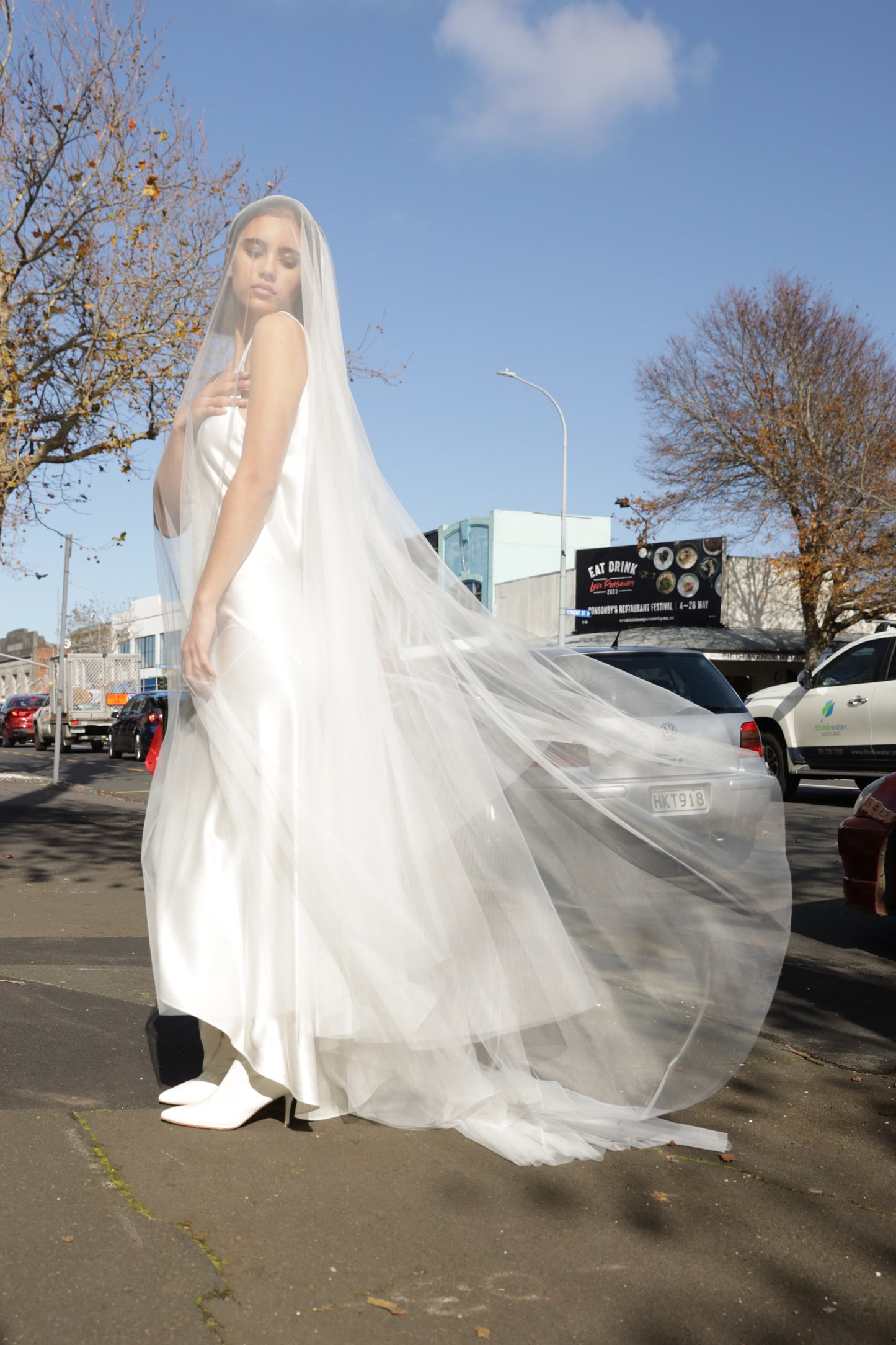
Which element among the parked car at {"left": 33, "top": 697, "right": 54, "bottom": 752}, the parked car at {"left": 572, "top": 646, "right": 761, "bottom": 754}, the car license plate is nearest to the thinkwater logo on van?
the parked car at {"left": 572, "top": 646, "right": 761, "bottom": 754}

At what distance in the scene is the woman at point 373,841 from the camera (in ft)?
9.05

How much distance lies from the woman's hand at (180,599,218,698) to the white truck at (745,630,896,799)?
9854mm

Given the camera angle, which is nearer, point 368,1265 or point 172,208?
point 368,1265

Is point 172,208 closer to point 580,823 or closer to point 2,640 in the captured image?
point 580,823

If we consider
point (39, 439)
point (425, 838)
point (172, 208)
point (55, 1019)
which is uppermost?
point (172, 208)

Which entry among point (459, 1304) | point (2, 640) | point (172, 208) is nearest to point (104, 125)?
point (172, 208)

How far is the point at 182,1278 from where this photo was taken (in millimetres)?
2119

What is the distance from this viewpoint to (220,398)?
3.05 m

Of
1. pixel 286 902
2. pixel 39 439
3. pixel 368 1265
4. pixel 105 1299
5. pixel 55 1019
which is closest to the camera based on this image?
pixel 105 1299

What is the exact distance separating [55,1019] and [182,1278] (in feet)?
6.62

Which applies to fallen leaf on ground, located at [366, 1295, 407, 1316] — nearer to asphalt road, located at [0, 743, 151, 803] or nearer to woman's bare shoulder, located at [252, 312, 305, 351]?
woman's bare shoulder, located at [252, 312, 305, 351]

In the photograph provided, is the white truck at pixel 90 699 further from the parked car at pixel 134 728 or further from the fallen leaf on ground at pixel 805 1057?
the fallen leaf on ground at pixel 805 1057

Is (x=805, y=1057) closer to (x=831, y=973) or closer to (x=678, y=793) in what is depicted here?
(x=678, y=793)

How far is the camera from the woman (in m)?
2.76
